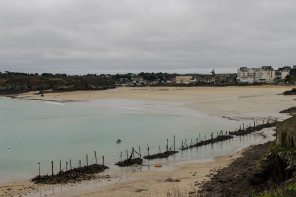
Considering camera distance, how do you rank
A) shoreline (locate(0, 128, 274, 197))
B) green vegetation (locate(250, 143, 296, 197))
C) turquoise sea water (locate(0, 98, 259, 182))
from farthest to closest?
turquoise sea water (locate(0, 98, 259, 182)), shoreline (locate(0, 128, 274, 197)), green vegetation (locate(250, 143, 296, 197))

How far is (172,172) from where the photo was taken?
54.3 feet

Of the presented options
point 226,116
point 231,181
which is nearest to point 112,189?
point 231,181

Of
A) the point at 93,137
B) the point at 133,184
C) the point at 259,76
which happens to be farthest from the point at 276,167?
the point at 259,76

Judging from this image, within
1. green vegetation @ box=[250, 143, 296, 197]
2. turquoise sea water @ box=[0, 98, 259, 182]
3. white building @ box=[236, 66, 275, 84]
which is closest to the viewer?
green vegetation @ box=[250, 143, 296, 197]

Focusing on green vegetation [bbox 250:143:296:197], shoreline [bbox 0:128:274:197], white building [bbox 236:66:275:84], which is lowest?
shoreline [bbox 0:128:274:197]

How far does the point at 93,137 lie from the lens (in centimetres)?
2712

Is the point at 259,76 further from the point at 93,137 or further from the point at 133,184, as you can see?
the point at 133,184

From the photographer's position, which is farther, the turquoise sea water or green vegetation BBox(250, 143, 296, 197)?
the turquoise sea water

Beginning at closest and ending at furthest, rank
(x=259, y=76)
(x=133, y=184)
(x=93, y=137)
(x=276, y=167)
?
(x=276, y=167) → (x=133, y=184) → (x=93, y=137) → (x=259, y=76)


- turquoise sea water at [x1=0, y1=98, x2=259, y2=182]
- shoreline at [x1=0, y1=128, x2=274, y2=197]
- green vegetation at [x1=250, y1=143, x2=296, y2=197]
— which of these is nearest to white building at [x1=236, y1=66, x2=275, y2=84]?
turquoise sea water at [x1=0, y1=98, x2=259, y2=182]

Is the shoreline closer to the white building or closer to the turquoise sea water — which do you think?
the turquoise sea water

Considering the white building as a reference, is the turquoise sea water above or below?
below

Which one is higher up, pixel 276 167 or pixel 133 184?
pixel 276 167

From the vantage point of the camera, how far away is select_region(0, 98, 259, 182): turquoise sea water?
19859 mm
